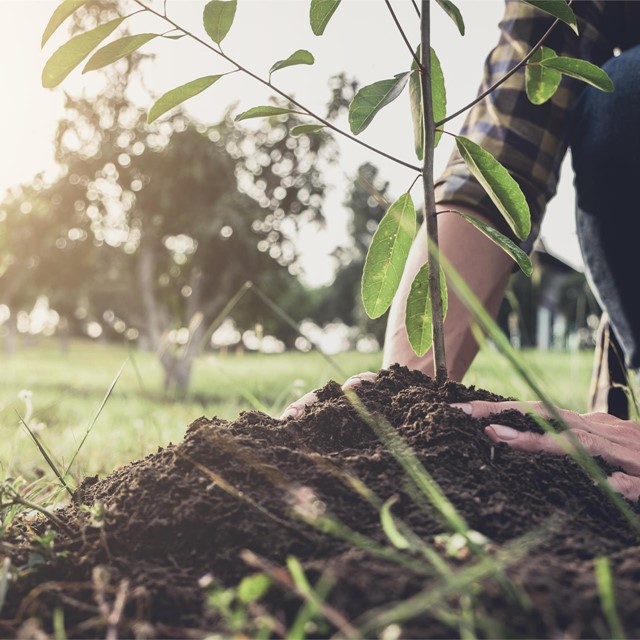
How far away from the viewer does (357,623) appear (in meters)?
0.67

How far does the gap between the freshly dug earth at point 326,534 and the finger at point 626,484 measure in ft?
0.11

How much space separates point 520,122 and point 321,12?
0.87 m

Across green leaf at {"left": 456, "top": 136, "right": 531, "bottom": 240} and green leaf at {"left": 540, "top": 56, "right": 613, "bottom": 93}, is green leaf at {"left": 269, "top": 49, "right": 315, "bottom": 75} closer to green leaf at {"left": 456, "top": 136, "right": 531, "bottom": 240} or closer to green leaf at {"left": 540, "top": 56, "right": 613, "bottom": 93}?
green leaf at {"left": 456, "top": 136, "right": 531, "bottom": 240}

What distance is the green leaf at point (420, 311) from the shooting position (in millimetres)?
A: 1212

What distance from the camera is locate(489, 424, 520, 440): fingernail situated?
1.12 m

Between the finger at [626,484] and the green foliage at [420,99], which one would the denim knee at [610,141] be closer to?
the green foliage at [420,99]

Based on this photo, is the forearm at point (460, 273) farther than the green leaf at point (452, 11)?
Yes

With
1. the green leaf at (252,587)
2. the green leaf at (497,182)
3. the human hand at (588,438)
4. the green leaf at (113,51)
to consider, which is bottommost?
the human hand at (588,438)

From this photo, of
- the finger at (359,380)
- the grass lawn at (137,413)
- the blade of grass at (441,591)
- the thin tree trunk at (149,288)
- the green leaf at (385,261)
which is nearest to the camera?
the blade of grass at (441,591)

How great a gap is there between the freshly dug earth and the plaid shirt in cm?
77

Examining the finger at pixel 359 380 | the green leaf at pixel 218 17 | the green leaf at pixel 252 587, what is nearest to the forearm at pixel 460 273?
the finger at pixel 359 380

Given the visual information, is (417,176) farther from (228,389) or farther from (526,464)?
(228,389)

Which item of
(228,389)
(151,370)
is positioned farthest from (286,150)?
(151,370)

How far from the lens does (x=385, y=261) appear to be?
1227mm
